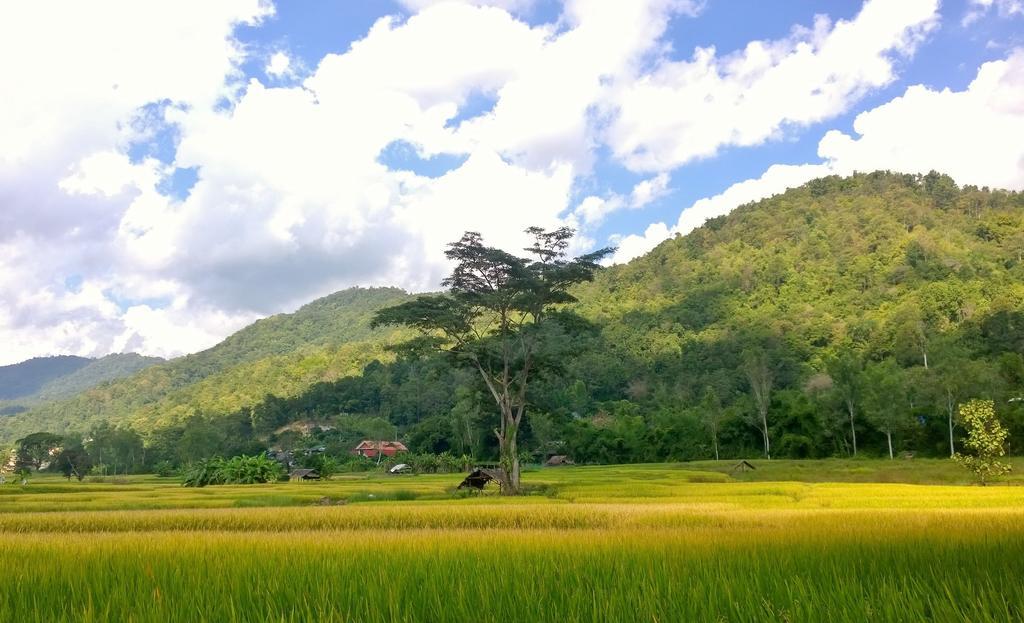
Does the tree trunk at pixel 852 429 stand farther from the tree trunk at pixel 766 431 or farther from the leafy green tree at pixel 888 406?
the tree trunk at pixel 766 431

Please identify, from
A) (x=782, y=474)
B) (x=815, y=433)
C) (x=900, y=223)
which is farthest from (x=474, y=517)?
(x=900, y=223)

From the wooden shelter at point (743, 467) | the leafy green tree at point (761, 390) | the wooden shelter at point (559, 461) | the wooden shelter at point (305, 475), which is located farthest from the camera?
the wooden shelter at point (559, 461)

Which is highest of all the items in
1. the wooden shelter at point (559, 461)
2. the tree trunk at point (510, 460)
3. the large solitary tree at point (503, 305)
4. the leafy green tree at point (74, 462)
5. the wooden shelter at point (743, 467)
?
the large solitary tree at point (503, 305)

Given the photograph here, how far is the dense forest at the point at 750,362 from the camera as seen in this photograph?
58.8 metres

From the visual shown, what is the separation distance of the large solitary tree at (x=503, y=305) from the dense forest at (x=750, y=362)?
154cm

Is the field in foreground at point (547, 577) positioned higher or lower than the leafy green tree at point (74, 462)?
higher

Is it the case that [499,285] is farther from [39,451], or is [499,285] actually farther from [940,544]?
[39,451]

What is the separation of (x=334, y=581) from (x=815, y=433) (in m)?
64.4

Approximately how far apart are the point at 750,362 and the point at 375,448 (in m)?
60.5

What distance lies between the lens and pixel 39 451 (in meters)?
83.2

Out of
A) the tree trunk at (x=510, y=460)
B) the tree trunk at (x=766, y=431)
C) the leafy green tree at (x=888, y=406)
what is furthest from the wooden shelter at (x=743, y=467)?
the tree trunk at (x=510, y=460)

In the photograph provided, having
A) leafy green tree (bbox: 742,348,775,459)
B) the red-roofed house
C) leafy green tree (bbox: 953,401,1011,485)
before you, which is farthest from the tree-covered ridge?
leafy green tree (bbox: 953,401,1011,485)

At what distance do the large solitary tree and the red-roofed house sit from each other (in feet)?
224

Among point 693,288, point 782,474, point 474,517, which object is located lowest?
point 782,474
